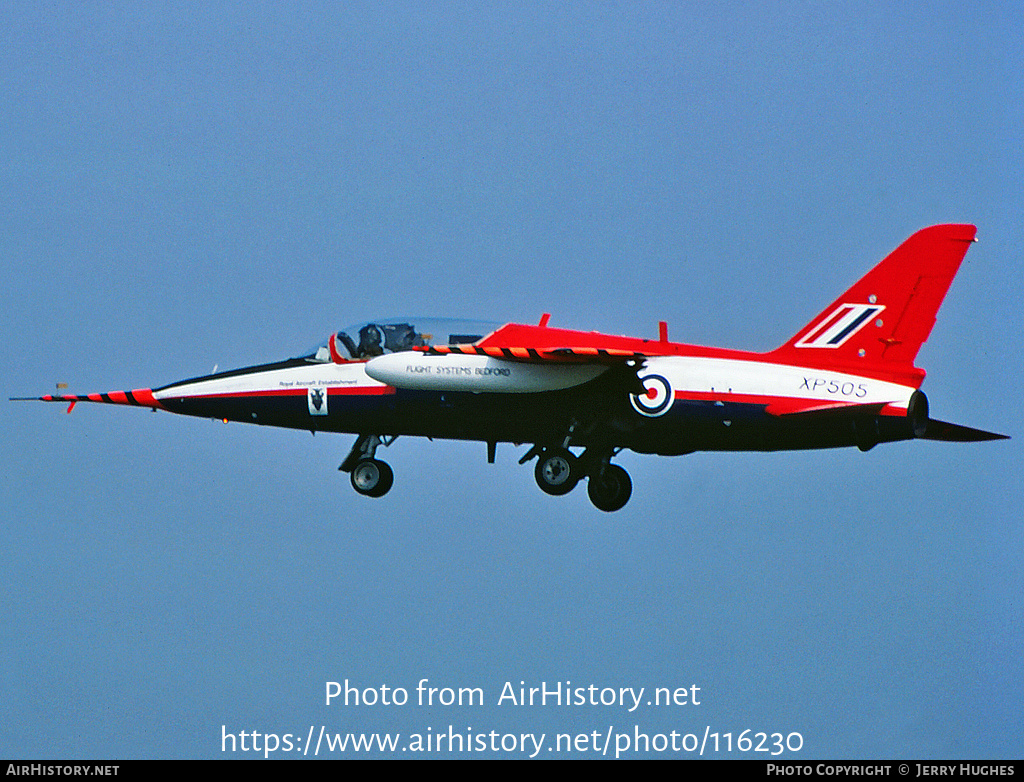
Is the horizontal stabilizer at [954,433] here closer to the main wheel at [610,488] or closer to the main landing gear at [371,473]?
the main wheel at [610,488]

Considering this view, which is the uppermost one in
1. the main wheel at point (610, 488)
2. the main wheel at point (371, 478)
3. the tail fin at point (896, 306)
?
the tail fin at point (896, 306)

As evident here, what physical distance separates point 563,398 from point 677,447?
6.42 feet

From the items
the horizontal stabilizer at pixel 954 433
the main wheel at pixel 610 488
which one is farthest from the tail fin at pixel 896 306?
the main wheel at pixel 610 488

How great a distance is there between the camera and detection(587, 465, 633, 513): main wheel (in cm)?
3291

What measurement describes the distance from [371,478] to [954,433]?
959 centimetres

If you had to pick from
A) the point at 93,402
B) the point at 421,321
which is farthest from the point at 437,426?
the point at 93,402

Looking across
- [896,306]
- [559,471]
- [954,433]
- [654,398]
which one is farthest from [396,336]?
[954,433]

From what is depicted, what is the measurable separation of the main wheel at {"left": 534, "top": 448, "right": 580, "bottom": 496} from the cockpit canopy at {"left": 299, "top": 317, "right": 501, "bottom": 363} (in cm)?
228

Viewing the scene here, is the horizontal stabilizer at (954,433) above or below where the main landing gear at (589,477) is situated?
above

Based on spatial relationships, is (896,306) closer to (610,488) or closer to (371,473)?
(610,488)

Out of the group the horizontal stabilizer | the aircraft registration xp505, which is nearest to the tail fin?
the aircraft registration xp505

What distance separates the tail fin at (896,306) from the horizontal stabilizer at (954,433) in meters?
1.65

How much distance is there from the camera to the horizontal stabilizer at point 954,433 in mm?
32250
